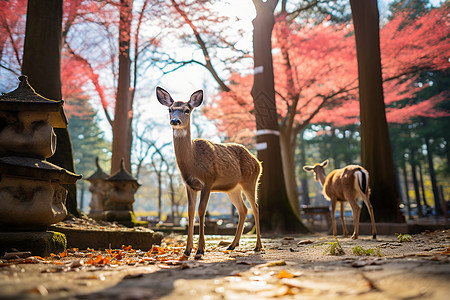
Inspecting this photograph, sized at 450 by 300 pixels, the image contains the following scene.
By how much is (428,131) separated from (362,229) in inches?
585

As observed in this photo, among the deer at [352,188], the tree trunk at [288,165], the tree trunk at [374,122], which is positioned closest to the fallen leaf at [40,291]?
the deer at [352,188]

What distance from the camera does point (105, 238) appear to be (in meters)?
4.89

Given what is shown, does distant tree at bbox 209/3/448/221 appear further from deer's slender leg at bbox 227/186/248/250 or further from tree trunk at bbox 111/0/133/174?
deer's slender leg at bbox 227/186/248/250

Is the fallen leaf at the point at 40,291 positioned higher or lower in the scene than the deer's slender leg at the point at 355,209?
lower

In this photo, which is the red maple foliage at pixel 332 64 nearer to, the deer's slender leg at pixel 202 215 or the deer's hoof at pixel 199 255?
the deer's slender leg at pixel 202 215

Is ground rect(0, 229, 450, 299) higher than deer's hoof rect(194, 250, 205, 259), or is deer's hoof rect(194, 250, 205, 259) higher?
ground rect(0, 229, 450, 299)

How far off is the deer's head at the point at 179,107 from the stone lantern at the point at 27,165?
116 cm

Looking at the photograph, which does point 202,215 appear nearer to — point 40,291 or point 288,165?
point 40,291

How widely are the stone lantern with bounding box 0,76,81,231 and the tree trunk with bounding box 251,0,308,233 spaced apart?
19.1 feet

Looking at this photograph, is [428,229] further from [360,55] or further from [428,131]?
[428,131]

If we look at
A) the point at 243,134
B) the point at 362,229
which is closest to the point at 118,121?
the point at 243,134

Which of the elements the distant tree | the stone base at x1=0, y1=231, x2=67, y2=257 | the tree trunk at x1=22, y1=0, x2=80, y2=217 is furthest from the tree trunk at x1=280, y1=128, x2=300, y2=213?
the stone base at x1=0, y1=231, x2=67, y2=257

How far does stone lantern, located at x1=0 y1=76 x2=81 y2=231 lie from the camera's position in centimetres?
356

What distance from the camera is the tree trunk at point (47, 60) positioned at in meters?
5.84
